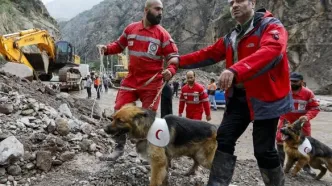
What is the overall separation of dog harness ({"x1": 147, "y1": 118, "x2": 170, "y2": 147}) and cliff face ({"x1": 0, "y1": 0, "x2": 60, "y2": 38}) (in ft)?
102

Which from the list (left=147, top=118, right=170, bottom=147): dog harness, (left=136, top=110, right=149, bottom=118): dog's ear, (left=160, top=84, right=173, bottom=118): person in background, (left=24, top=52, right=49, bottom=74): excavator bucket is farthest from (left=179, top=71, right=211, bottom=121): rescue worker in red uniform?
(left=24, top=52, right=49, bottom=74): excavator bucket

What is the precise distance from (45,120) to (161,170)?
2.64 meters

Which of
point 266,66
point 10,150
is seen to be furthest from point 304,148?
point 10,150

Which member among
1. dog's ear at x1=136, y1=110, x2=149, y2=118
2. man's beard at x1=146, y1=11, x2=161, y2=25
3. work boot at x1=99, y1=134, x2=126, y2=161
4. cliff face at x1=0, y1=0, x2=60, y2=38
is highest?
cliff face at x1=0, y1=0, x2=60, y2=38

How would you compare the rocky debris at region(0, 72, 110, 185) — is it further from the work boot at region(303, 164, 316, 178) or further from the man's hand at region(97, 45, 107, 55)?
the work boot at region(303, 164, 316, 178)

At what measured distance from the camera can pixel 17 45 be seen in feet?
52.8

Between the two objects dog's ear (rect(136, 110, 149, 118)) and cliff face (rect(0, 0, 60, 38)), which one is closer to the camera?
dog's ear (rect(136, 110, 149, 118))

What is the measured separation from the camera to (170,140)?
14.2 feet

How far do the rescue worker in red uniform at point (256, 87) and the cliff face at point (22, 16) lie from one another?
32.1 meters

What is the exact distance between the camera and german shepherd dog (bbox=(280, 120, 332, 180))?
21.0 feet

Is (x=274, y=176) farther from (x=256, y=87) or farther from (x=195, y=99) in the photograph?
(x=195, y=99)

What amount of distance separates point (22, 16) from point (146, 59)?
4389 cm

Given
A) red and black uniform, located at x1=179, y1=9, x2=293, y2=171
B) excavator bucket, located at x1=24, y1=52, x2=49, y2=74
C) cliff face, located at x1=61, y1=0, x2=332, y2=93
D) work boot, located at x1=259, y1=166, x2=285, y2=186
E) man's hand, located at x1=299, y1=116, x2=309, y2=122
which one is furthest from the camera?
cliff face, located at x1=61, y1=0, x2=332, y2=93

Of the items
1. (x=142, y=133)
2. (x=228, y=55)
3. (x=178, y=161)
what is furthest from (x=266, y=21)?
(x=178, y=161)
